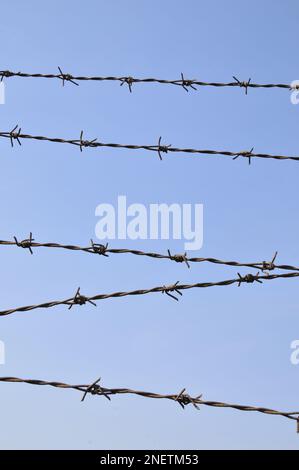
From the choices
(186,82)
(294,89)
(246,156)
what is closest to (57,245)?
(246,156)

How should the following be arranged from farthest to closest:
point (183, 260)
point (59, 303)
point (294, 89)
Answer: point (294, 89)
point (183, 260)
point (59, 303)

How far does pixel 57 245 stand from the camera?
13.3 feet

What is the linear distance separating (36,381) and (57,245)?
81cm

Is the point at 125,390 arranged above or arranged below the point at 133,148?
below

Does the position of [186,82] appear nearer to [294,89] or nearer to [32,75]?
[294,89]

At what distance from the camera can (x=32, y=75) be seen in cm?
532

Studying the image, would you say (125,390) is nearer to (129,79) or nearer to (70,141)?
(70,141)

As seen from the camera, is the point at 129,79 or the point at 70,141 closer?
the point at 70,141

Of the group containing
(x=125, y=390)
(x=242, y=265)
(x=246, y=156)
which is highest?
(x=246, y=156)

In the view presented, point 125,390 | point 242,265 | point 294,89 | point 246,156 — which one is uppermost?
point 294,89

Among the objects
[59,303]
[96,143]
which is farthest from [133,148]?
[59,303]

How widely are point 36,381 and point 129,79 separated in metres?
2.55

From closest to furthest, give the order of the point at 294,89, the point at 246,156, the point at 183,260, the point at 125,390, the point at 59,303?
the point at 125,390, the point at 59,303, the point at 183,260, the point at 246,156, the point at 294,89

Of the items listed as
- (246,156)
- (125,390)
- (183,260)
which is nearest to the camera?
(125,390)
